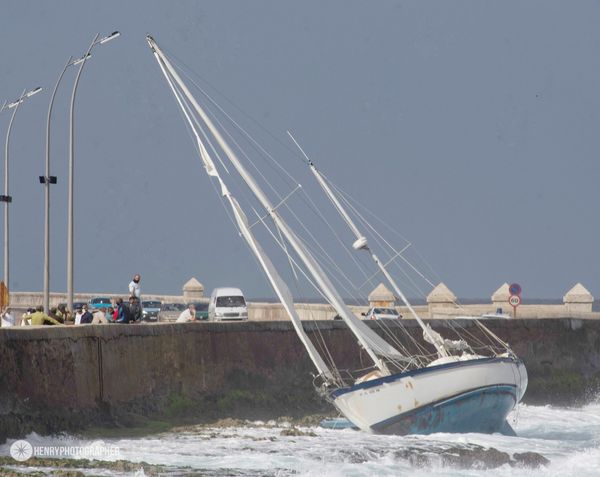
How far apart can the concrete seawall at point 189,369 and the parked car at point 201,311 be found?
79.2 ft

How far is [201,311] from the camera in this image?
234 ft

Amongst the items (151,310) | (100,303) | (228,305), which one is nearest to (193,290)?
(100,303)

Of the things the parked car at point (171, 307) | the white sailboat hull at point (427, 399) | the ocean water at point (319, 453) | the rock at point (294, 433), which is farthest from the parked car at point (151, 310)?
the white sailboat hull at point (427, 399)

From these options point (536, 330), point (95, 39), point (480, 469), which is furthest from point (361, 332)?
point (95, 39)

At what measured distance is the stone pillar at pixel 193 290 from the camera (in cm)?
8762

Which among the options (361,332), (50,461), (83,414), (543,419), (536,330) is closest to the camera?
(50,461)

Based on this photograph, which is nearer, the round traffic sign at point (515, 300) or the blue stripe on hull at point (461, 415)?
the blue stripe on hull at point (461, 415)

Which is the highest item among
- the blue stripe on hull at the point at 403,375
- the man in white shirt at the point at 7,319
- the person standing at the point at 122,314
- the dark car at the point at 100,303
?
the dark car at the point at 100,303

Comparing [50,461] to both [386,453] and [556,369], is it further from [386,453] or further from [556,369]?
[556,369]

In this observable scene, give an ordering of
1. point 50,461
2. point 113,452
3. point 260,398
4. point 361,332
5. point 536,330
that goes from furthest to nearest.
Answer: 1. point 536,330
2. point 260,398
3. point 361,332
4. point 113,452
5. point 50,461

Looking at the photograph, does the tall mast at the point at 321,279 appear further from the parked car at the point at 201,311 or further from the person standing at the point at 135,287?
the parked car at the point at 201,311

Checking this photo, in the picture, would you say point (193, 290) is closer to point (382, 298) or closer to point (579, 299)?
point (382, 298)

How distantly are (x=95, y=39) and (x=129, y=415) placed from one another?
60.0ft

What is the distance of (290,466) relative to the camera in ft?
101
